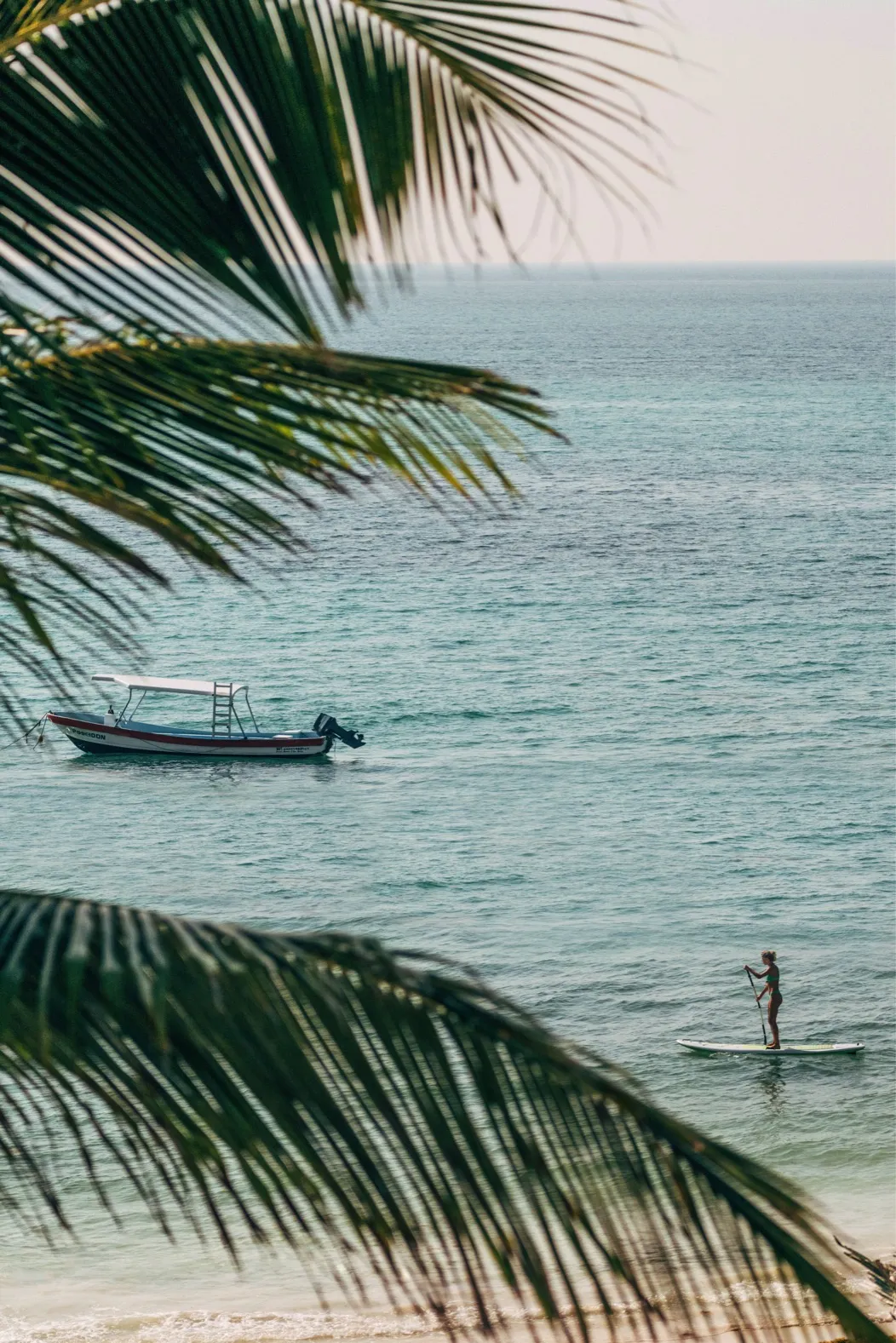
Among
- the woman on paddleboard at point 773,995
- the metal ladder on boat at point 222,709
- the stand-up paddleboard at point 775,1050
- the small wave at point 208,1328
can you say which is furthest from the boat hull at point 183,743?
the small wave at point 208,1328

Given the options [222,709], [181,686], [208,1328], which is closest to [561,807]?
[181,686]

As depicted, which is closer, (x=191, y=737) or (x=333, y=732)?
(x=333, y=732)

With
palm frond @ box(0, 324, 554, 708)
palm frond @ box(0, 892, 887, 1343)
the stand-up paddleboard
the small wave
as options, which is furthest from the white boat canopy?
palm frond @ box(0, 892, 887, 1343)

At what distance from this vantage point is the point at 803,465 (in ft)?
352

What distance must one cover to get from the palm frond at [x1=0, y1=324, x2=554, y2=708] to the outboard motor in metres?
44.7

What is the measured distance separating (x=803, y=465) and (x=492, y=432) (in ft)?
357

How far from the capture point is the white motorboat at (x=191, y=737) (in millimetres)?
48812

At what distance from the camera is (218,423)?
288 cm

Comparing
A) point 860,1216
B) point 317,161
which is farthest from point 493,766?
point 317,161

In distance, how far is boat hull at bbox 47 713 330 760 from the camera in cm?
4972

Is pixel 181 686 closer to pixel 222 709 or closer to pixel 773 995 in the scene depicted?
pixel 222 709

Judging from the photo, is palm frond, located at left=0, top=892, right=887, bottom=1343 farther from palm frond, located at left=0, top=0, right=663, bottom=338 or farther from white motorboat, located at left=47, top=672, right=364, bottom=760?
white motorboat, located at left=47, top=672, right=364, bottom=760

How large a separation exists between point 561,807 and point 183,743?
13763mm

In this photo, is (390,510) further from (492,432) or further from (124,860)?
(492,432)
